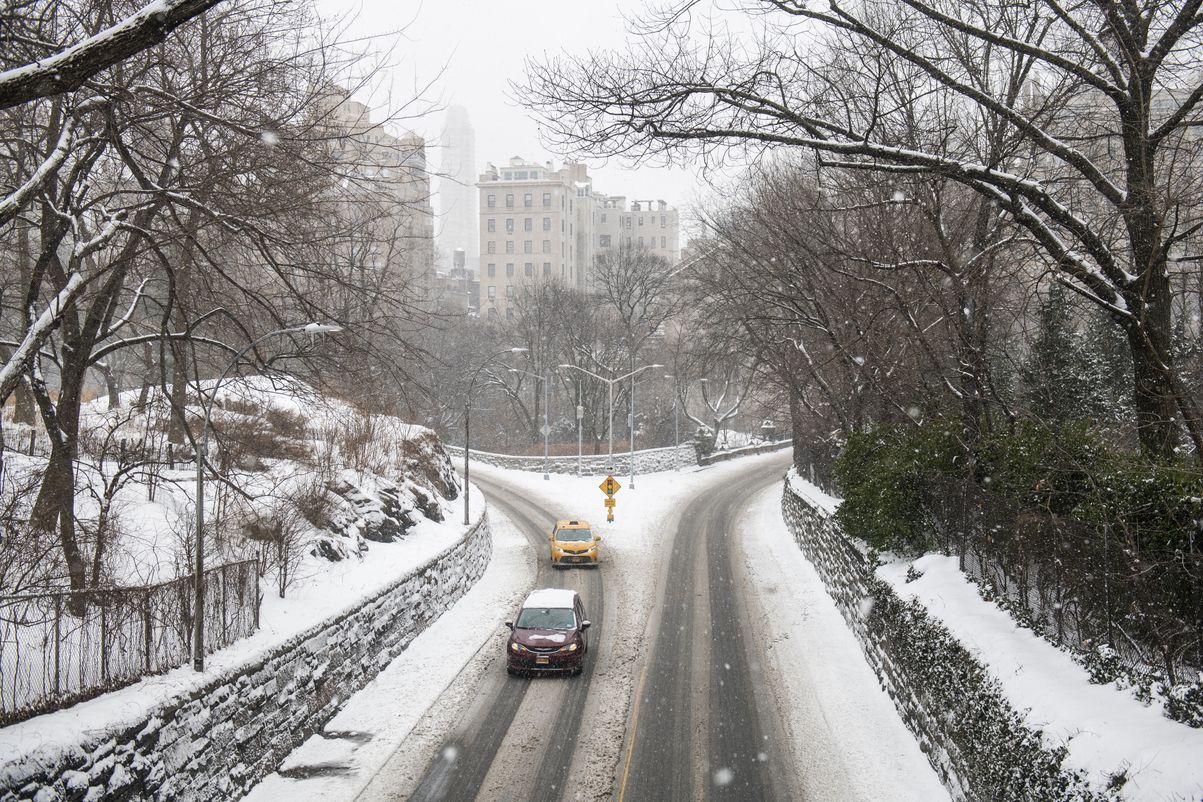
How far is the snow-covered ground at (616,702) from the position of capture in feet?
42.5

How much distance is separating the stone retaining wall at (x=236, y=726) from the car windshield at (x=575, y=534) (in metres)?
9.90

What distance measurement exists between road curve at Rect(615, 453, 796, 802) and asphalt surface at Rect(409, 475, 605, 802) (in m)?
1.12

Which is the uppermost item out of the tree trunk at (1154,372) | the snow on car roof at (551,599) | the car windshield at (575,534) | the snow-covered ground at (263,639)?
the tree trunk at (1154,372)

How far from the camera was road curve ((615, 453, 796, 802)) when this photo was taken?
42.7ft

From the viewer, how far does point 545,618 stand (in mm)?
19016

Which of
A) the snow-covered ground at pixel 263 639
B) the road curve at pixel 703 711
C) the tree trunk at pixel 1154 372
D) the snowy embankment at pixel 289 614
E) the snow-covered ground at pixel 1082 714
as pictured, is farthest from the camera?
the road curve at pixel 703 711

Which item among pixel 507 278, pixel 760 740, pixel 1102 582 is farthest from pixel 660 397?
pixel 1102 582

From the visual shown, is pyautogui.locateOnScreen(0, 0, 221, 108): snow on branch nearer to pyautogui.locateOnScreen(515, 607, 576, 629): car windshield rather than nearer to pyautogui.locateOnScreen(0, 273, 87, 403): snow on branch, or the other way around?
pyautogui.locateOnScreen(0, 273, 87, 403): snow on branch

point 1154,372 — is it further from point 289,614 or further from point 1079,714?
point 289,614

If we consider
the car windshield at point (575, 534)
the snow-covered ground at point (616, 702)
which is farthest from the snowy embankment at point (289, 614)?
the car windshield at point (575, 534)

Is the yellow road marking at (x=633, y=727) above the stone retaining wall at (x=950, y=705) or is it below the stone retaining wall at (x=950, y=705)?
below

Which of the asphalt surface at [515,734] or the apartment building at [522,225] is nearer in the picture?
the asphalt surface at [515,734]

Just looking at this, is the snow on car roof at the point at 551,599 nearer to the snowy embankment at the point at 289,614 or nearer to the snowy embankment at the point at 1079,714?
the snowy embankment at the point at 289,614

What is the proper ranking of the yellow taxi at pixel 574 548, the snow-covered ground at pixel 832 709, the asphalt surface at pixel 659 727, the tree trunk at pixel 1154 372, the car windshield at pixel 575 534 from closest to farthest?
1. the tree trunk at pixel 1154 372
2. the snow-covered ground at pixel 832 709
3. the asphalt surface at pixel 659 727
4. the yellow taxi at pixel 574 548
5. the car windshield at pixel 575 534
